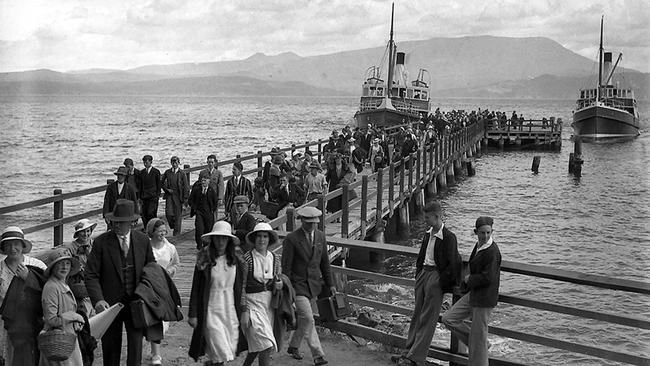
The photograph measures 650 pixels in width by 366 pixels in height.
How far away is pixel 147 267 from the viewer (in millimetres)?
6488

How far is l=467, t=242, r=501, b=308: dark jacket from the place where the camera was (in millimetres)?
6504

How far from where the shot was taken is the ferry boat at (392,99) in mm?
57875

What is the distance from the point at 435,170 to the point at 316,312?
22.3m

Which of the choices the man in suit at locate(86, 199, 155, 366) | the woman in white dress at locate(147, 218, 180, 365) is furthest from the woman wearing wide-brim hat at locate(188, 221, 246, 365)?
the woman in white dress at locate(147, 218, 180, 365)

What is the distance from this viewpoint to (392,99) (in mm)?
64562

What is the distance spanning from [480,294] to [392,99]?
58.7 metres

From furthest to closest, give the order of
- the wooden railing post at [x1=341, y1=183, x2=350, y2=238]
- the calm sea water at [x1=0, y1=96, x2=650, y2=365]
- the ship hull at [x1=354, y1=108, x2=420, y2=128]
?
the ship hull at [x1=354, y1=108, x2=420, y2=128], the calm sea water at [x1=0, y1=96, x2=650, y2=365], the wooden railing post at [x1=341, y1=183, x2=350, y2=238]

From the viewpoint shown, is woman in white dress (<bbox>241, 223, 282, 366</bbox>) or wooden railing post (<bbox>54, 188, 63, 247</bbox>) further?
wooden railing post (<bbox>54, 188, 63, 247</bbox>)

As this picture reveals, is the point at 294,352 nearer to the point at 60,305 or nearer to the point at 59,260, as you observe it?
the point at 60,305

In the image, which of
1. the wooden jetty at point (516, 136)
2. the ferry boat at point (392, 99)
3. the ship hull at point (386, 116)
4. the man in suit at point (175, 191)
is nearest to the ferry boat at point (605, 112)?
the wooden jetty at point (516, 136)

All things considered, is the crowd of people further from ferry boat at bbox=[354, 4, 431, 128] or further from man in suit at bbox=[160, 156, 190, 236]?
ferry boat at bbox=[354, 4, 431, 128]

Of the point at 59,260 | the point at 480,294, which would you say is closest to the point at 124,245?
the point at 59,260

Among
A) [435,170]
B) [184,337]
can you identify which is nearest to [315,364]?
[184,337]

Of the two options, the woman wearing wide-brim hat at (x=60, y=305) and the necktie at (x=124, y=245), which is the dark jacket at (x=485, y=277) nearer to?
the necktie at (x=124, y=245)
